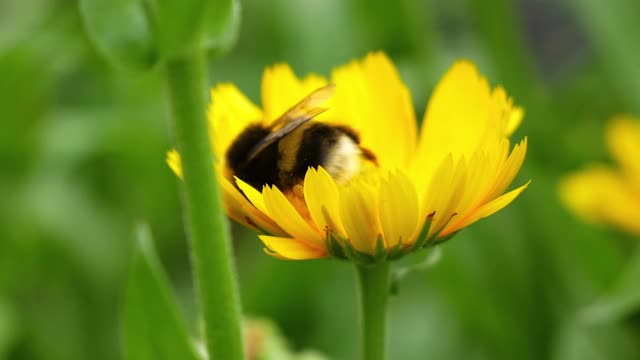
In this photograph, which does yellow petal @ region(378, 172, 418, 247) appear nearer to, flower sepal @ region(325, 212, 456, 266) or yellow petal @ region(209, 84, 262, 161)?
flower sepal @ region(325, 212, 456, 266)

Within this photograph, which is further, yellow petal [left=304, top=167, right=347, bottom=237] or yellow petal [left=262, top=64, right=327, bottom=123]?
yellow petal [left=262, top=64, right=327, bottom=123]

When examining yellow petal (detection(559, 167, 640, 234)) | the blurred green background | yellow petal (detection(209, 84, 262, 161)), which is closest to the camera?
yellow petal (detection(209, 84, 262, 161))

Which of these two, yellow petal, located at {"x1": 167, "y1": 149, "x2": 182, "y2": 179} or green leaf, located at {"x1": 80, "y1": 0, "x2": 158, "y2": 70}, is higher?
green leaf, located at {"x1": 80, "y1": 0, "x2": 158, "y2": 70}

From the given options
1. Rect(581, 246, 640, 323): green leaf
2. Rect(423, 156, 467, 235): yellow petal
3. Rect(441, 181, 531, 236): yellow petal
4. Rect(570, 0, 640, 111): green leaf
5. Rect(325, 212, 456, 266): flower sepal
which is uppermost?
Rect(570, 0, 640, 111): green leaf

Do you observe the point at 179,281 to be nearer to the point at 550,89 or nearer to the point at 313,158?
the point at 550,89

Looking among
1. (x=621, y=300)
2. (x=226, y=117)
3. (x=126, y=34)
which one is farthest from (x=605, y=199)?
(x=126, y=34)

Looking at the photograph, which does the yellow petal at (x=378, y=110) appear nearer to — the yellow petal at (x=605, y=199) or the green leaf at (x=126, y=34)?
the green leaf at (x=126, y=34)

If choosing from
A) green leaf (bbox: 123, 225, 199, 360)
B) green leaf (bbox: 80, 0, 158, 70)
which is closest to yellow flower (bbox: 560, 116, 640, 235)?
green leaf (bbox: 123, 225, 199, 360)
